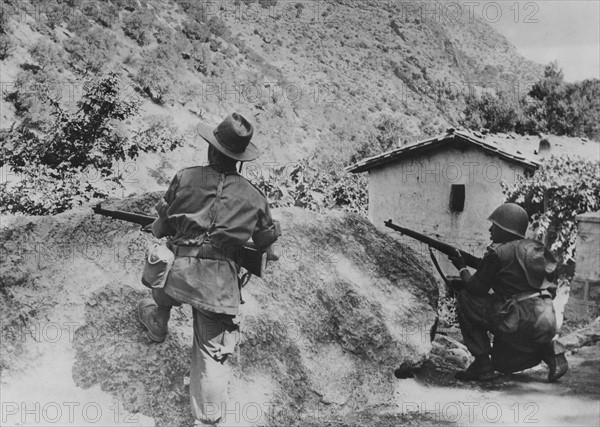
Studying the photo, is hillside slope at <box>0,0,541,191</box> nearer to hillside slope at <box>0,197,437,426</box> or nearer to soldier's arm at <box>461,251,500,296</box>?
hillside slope at <box>0,197,437,426</box>

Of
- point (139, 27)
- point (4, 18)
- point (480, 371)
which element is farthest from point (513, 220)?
point (139, 27)

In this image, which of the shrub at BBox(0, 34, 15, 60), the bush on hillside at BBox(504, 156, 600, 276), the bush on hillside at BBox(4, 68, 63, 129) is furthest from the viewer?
the shrub at BBox(0, 34, 15, 60)

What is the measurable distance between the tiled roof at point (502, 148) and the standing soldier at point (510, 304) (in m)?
11.4

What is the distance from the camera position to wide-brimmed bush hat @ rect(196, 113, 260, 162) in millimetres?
4211

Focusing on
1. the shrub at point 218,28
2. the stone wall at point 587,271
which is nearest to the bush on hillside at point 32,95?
the stone wall at point 587,271

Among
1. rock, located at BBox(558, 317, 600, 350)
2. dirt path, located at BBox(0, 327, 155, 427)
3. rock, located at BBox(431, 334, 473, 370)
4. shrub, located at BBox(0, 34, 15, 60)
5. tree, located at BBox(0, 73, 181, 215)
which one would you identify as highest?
shrub, located at BBox(0, 34, 15, 60)

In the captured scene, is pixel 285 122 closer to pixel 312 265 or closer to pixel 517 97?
pixel 517 97

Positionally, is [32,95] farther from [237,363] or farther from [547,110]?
[547,110]

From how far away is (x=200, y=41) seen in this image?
37.4m

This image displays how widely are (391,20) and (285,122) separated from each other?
34.5 m

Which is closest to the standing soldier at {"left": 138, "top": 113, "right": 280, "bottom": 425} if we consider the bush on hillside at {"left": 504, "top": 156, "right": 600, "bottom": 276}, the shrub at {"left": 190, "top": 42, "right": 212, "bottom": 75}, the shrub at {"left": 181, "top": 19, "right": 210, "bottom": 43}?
the bush on hillside at {"left": 504, "top": 156, "right": 600, "bottom": 276}

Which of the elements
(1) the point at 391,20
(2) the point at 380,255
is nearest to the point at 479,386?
(2) the point at 380,255

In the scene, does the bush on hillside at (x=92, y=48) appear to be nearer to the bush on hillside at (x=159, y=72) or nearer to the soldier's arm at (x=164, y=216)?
the bush on hillside at (x=159, y=72)

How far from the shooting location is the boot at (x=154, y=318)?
4.50 m
